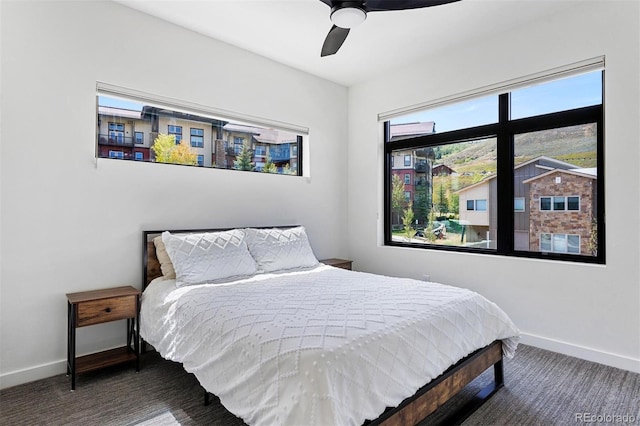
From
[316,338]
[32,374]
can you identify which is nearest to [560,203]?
[316,338]

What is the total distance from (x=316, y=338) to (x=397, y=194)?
309 centimetres

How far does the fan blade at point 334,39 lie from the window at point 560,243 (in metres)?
2.43

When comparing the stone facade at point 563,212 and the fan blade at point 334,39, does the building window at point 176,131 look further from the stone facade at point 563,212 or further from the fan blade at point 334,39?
the stone facade at point 563,212

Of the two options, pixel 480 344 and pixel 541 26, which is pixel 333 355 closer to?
pixel 480 344

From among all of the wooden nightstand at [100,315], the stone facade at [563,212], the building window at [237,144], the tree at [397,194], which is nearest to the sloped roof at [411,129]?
the tree at [397,194]

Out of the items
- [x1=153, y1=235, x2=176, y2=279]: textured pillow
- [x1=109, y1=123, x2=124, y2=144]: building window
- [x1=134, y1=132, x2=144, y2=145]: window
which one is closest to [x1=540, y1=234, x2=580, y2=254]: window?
[x1=153, y1=235, x2=176, y2=279]: textured pillow

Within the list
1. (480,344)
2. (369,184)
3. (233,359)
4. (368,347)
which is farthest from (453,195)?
(233,359)

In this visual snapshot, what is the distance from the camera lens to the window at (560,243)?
2.94m

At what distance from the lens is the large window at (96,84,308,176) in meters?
2.95

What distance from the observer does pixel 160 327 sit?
2.38m

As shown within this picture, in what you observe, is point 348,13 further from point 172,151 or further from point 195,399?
point 195,399

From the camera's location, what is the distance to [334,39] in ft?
8.41

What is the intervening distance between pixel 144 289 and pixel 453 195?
319 cm

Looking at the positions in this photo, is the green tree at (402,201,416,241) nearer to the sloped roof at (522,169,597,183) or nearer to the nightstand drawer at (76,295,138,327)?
the sloped roof at (522,169,597,183)
